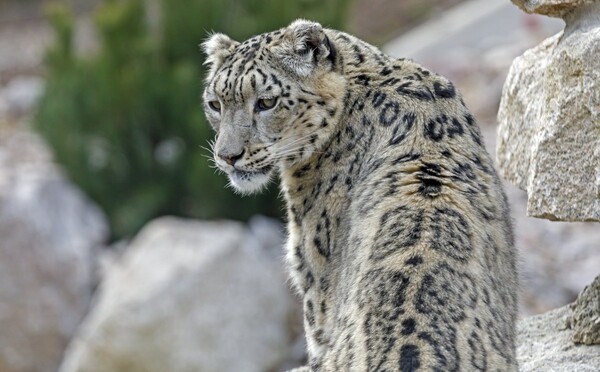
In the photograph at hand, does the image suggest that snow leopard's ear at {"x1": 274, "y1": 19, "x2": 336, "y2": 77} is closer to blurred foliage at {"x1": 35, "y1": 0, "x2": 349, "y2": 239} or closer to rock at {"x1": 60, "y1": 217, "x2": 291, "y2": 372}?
rock at {"x1": 60, "y1": 217, "x2": 291, "y2": 372}

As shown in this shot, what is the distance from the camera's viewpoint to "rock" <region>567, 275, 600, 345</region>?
666 centimetres

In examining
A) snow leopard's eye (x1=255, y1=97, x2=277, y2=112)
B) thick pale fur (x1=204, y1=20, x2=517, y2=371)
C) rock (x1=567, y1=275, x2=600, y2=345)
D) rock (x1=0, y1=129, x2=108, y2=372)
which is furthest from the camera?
rock (x1=0, y1=129, x2=108, y2=372)

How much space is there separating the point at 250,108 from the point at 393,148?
2.82 feet

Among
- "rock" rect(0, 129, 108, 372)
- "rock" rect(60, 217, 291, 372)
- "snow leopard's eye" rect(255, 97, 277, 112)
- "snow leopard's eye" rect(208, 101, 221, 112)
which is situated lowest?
"snow leopard's eye" rect(255, 97, 277, 112)

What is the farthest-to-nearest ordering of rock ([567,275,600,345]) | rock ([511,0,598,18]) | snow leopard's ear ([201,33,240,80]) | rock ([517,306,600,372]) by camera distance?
snow leopard's ear ([201,33,240,80]) → rock ([567,275,600,345]) → rock ([517,306,600,372]) → rock ([511,0,598,18])

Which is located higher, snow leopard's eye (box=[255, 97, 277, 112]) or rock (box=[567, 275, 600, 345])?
snow leopard's eye (box=[255, 97, 277, 112])

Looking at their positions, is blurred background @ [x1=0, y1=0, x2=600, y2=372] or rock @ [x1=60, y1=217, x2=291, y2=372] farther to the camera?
blurred background @ [x1=0, y1=0, x2=600, y2=372]

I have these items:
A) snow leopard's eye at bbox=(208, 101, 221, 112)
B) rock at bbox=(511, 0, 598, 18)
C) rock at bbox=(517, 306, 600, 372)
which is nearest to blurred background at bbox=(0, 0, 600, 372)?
rock at bbox=(517, 306, 600, 372)

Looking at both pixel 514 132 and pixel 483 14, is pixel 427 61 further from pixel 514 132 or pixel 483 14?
pixel 514 132

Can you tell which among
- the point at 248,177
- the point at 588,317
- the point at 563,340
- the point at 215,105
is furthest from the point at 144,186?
the point at 588,317

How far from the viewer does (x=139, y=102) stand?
16.7 metres

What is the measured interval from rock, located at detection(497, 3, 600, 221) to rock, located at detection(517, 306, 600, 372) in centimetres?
97

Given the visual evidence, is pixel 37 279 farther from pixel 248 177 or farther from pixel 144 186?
pixel 248 177

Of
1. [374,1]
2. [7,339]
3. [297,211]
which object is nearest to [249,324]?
[7,339]
